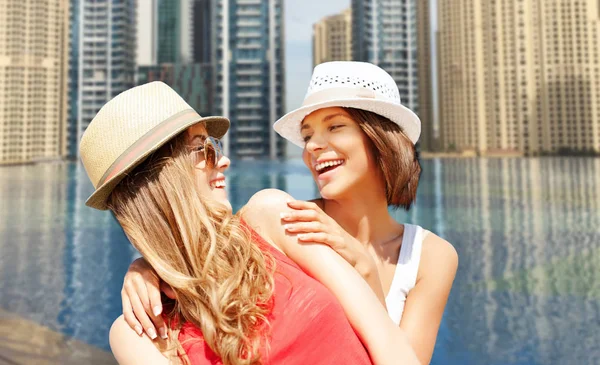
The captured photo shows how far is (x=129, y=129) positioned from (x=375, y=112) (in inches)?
24.8

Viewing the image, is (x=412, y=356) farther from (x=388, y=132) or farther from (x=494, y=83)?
(x=494, y=83)

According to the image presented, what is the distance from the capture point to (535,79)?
221 ft

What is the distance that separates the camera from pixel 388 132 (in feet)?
4.41

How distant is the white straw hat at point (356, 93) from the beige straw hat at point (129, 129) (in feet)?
1.21

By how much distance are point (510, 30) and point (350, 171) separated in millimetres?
75798

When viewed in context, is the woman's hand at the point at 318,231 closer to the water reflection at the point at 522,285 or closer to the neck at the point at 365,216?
the neck at the point at 365,216

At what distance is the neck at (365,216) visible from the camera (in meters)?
1.44

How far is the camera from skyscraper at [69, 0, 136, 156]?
212 feet

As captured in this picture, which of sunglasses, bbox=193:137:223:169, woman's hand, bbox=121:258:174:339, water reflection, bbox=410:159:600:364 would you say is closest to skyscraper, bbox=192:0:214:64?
water reflection, bbox=410:159:600:364

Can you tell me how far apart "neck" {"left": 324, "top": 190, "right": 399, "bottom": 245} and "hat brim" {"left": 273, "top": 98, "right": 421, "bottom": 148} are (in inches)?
8.4

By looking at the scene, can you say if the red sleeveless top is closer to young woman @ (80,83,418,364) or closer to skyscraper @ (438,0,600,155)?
young woman @ (80,83,418,364)

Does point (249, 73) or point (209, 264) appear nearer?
point (209, 264)

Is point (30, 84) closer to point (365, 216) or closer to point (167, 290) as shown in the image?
point (365, 216)

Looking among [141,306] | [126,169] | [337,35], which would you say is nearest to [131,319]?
[141,306]
